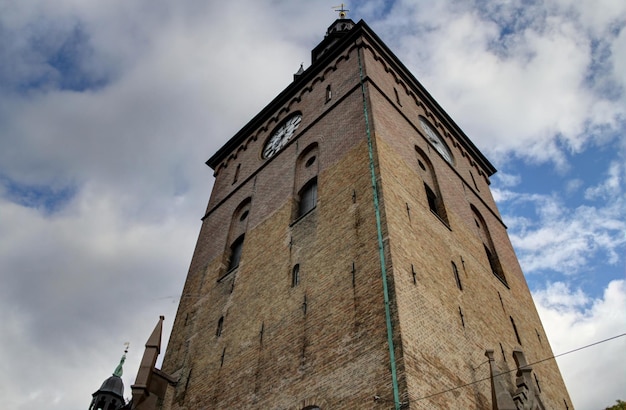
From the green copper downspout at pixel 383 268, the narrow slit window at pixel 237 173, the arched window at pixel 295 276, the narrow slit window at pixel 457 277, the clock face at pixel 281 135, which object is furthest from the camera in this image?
the narrow slit window at pixel 237 173

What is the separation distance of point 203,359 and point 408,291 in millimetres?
5705

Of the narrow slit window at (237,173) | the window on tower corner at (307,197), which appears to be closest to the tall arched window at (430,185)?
the window on tower corner at (307,197)

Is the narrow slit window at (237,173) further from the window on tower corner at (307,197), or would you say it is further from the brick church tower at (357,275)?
the window on tower corner at (307,197)

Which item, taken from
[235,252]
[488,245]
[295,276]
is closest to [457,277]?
[295,276]

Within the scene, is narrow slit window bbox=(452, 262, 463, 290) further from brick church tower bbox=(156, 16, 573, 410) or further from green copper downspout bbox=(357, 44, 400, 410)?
green copper downspout bbox=(357, 44, 400, 410)

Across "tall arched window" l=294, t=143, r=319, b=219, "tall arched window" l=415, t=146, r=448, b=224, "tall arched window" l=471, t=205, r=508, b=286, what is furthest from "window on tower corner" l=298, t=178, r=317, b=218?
"tall arched window" l=471, t=205, r=508, b=286

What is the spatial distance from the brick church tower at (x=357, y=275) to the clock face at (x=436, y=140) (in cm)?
15

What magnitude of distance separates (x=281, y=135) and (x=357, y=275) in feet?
34.2

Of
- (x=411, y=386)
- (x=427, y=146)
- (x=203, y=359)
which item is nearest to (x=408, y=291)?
(x=411, y=386)

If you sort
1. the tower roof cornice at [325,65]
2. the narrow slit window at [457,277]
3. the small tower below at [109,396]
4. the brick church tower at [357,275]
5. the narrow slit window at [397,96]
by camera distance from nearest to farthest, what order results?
the brick church tower at [357,275]
the narrow slit window at [457,277]
the narrow slit window at [397,96]
the tower roof cornice at [325,65]
the small tower below at [109,396]

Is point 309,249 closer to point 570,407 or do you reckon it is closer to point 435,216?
point 435,216

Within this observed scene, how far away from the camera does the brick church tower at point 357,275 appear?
9332 mm

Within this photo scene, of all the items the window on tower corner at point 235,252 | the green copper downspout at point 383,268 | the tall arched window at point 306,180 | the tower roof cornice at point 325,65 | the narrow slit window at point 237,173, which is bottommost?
the green copper downspout at point 383,268

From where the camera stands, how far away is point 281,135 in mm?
19938
